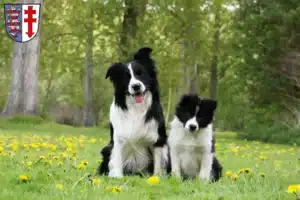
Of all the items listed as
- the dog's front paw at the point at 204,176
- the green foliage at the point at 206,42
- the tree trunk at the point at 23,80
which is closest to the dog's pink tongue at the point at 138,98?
the dog's front paw at the point at 204,176

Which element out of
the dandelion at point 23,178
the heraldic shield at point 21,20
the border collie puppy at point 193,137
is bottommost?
the dandelion at point 23,178

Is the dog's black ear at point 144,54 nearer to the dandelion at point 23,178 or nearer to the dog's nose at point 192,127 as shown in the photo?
the dog's nose at point 192,127

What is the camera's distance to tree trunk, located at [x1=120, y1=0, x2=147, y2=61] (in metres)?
26.4

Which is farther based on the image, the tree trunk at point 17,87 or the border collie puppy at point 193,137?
the tree trunk at point 17,87

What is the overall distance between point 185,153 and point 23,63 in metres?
16.9

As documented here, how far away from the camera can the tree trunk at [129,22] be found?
26438 mm

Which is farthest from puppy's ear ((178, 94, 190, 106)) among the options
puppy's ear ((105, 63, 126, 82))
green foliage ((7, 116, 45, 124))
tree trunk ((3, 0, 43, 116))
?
tree trunk ((3, 0, 43, 116))

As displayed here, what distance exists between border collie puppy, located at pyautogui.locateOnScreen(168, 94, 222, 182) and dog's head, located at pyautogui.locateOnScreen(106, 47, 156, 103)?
1.75ft

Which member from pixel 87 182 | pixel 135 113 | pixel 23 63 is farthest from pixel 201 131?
pixel 23 63

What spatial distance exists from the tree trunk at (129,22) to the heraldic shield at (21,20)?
38.7ft

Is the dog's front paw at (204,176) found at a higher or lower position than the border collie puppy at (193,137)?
lower

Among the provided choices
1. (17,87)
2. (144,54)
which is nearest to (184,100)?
(144,54)

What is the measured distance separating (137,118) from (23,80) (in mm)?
16697

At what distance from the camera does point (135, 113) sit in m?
7.14
